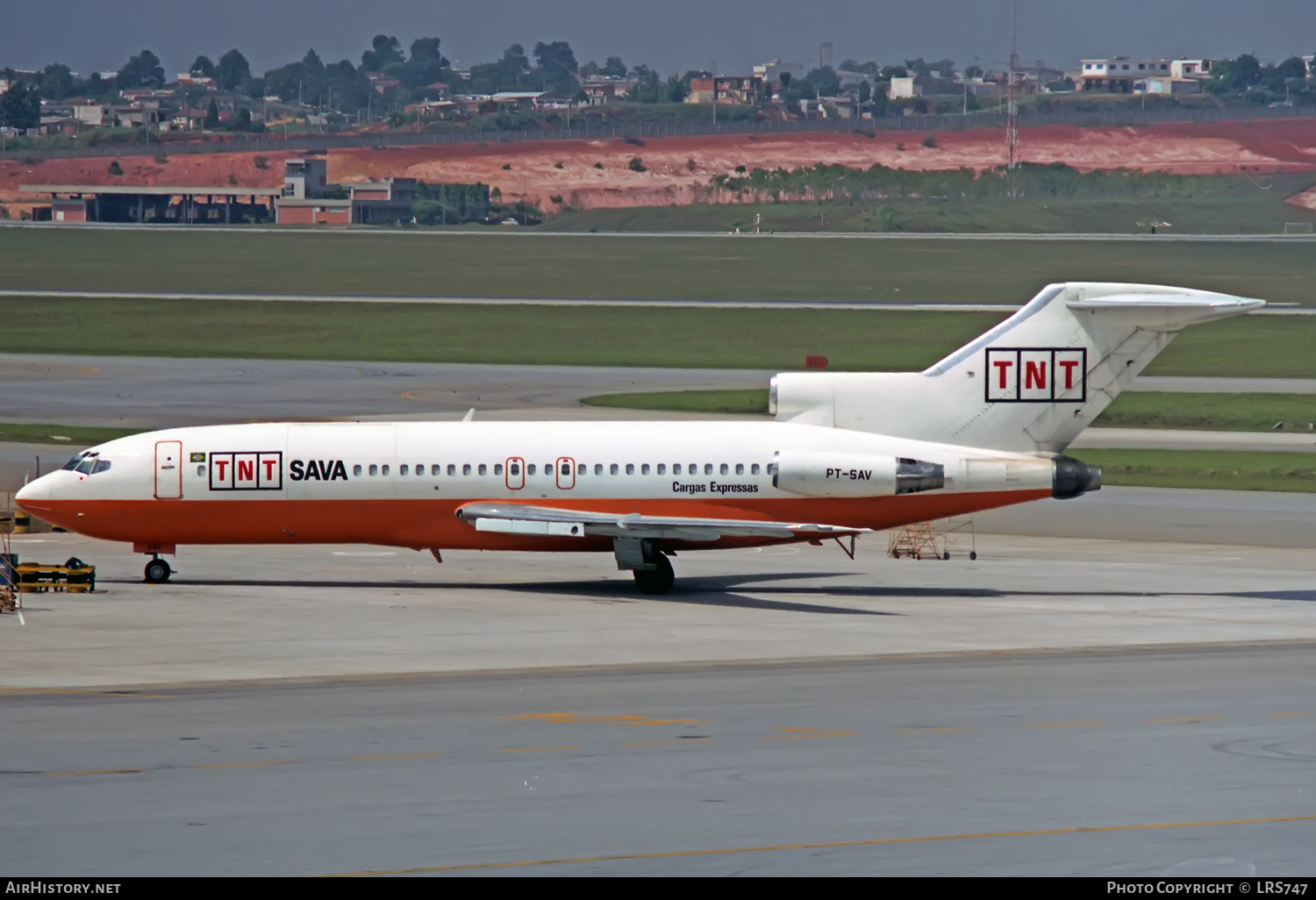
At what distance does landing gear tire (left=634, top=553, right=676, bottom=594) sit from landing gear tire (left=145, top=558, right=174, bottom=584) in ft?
35.1

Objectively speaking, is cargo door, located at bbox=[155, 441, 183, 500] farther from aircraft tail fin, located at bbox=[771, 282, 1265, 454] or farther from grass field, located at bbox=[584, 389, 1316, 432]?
grass field, located at bbox=[584, 389, 1316, 432]

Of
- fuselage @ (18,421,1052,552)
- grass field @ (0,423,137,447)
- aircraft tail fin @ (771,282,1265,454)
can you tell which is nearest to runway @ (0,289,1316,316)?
grass field @ (0,423,137,447)

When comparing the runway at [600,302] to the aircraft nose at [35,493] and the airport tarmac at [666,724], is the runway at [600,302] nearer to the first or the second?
the airport tarmac at [666,724]

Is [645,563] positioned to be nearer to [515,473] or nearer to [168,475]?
[515,473]

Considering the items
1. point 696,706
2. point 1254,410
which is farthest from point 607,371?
point 696,706

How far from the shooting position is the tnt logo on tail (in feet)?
134

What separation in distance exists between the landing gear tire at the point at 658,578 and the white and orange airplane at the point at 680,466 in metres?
0.04

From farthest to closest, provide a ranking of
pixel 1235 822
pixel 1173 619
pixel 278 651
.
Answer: pixel 1173 619, pixel 278 651, pixel 1235 822

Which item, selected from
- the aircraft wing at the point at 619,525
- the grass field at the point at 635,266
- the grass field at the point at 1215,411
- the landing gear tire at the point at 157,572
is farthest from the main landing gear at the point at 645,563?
the grass field at the point at 635,266

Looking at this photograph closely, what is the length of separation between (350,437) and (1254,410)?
4873 cm

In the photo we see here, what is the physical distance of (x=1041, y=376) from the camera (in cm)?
4078

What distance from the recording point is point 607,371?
3661 inches

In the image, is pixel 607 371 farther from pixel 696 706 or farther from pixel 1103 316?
pixel 696 706

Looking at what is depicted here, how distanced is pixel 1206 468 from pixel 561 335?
5542 centimetres
